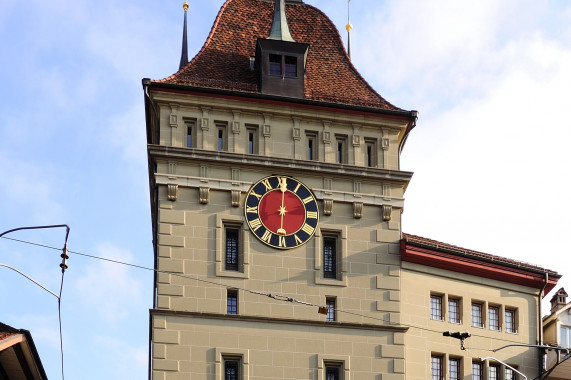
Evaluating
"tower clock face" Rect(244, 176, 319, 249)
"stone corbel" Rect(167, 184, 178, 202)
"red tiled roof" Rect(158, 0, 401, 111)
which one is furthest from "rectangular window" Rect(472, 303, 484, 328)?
"stone corbel" Rect(167, 184, 178, 202)

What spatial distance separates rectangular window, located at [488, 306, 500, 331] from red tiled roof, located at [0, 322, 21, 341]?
22198 millimetres

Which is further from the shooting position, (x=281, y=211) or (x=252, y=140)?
(x=252, y=140)

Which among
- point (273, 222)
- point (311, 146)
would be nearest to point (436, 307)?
point (273, 222)

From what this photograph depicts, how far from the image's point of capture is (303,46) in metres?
61.9

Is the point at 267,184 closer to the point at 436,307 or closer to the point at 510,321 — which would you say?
the point at 436,307

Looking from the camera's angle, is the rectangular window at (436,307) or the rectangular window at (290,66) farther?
the rectangular window at (290,66)

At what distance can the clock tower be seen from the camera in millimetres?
55969

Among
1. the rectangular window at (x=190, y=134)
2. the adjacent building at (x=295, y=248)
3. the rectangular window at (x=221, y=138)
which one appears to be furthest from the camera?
the rectangular window at (x=221, y=138)

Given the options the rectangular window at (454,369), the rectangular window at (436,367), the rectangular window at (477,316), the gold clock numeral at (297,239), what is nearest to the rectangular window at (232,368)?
the gold clock numeral at (297,239)

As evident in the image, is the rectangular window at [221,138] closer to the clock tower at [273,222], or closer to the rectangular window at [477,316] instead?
the clock tower at [273,222]

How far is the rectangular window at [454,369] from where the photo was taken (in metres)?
59.4

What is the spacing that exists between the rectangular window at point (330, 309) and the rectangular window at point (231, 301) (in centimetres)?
356

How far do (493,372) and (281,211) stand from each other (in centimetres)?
1101

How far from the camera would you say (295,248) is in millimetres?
57844
